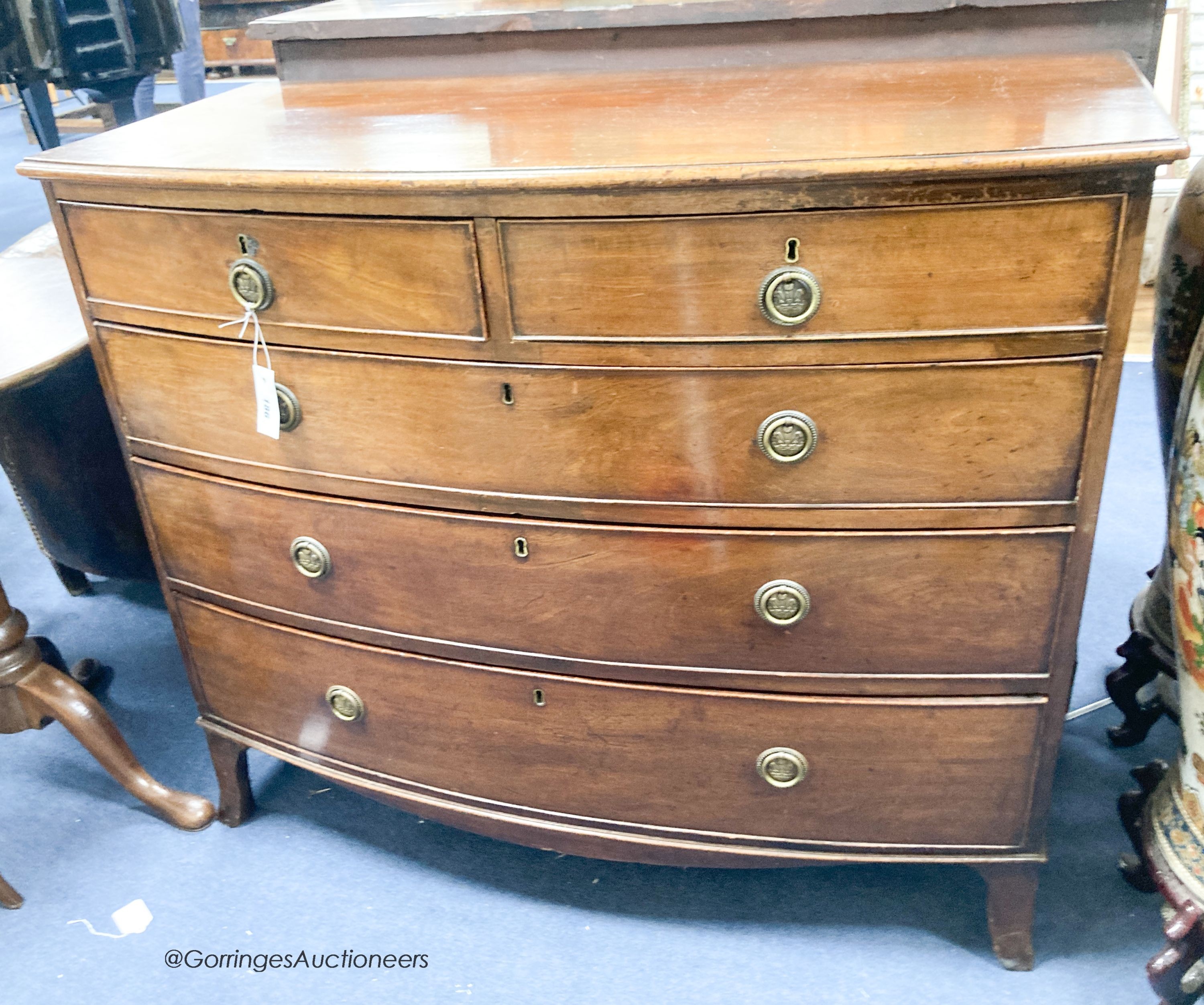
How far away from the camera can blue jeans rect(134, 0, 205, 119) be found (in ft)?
12.4

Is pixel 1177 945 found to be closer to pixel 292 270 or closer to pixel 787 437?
pixel 787 437

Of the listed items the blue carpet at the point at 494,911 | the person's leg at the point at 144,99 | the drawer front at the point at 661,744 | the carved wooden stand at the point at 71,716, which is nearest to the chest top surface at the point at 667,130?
the drawer front at the point at 661,744

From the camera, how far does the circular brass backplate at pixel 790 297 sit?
0.97 meters

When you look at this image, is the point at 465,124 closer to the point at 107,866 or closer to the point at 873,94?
the point at 873,94

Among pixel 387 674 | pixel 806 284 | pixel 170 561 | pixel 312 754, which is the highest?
pixel 806 284

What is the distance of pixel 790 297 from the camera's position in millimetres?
981

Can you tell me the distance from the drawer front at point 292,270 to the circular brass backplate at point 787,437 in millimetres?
316

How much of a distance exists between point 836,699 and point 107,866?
3.92 ft

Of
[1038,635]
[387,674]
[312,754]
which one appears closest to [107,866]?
[312,754]

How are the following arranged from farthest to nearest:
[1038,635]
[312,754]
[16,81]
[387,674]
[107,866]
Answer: [16,81] < [107,866] < [312,754] < [387,674] < [1038,635]

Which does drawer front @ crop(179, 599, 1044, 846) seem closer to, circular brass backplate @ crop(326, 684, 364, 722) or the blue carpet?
circular brass backplate @ crop(326, 684, 364, 722)

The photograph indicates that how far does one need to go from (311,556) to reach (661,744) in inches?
20.1

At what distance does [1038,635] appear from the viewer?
3.69 feet

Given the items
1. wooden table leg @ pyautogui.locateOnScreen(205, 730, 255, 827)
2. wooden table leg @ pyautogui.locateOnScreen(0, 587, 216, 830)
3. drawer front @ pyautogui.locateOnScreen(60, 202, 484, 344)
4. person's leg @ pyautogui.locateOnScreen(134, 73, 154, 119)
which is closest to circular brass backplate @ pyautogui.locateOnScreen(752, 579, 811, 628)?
drawer front @ pyautogui.locateOnScreen(60, 202, 484, 344)
